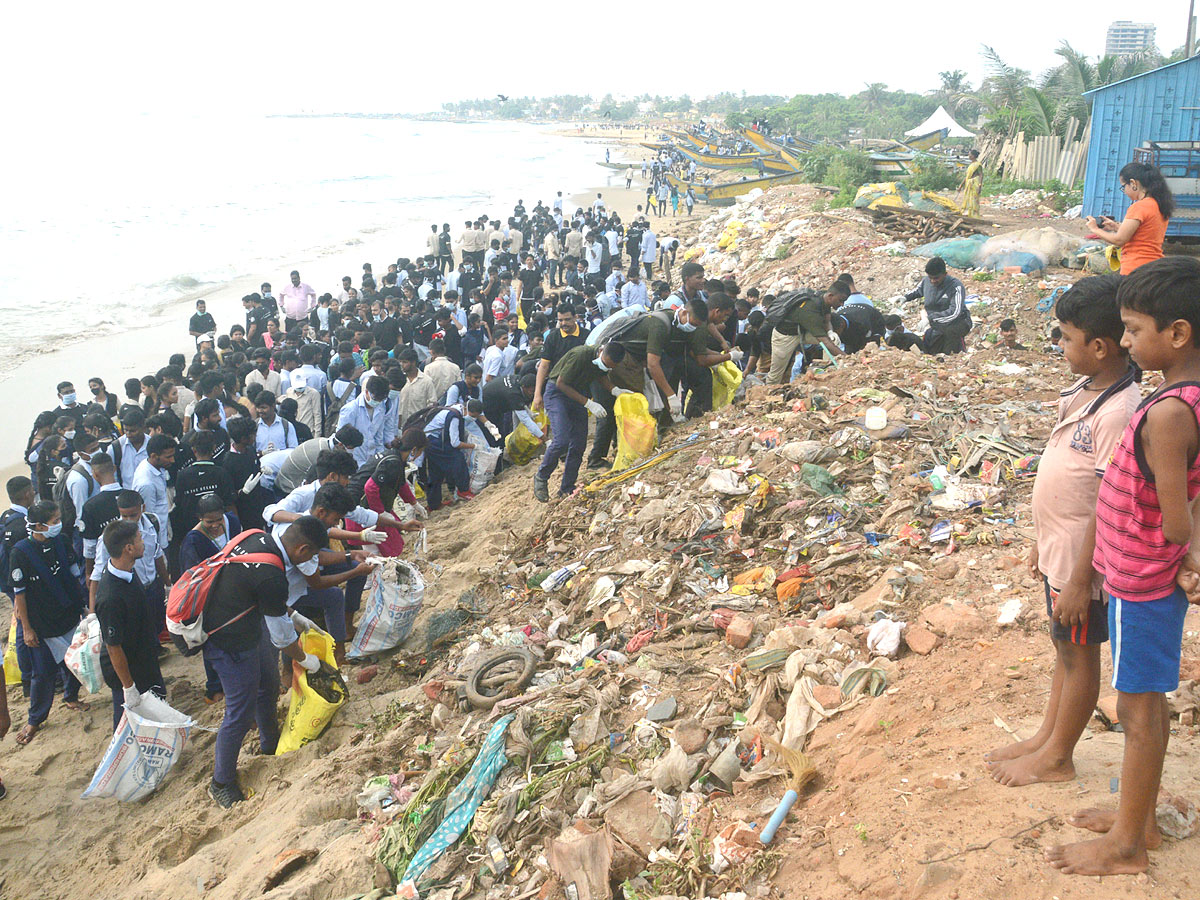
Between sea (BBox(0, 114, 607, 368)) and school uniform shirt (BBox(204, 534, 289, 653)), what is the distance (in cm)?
1502

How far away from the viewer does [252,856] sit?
12.8 feet

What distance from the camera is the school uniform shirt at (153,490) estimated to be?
586 centimetres

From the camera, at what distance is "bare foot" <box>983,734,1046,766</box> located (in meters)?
2.69

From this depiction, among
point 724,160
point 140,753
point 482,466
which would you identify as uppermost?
point 724,160

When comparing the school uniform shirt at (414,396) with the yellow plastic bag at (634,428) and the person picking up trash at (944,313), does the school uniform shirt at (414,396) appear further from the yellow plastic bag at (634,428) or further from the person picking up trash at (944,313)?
the person picking up trash at (944,313)

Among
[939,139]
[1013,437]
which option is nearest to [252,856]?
[1013,437]

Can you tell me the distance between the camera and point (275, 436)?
6973 mm

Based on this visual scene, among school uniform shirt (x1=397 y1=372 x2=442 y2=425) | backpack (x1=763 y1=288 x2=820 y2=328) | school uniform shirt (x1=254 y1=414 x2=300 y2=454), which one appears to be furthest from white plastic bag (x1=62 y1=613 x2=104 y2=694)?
backpack (x1=763 y1=288 x2=820 y2=328)

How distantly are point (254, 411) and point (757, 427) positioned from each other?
4594mm

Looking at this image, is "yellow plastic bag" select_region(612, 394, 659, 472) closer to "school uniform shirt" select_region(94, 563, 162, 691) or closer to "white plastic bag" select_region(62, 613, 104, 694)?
"school uniform shirt" select_region(94, 563, 162, 691)

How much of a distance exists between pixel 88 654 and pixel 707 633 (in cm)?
357

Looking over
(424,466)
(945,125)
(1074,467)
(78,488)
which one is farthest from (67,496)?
(945,125)

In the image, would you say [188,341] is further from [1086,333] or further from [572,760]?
[1086,333]

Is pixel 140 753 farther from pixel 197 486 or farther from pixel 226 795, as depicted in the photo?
pixel 197 486
